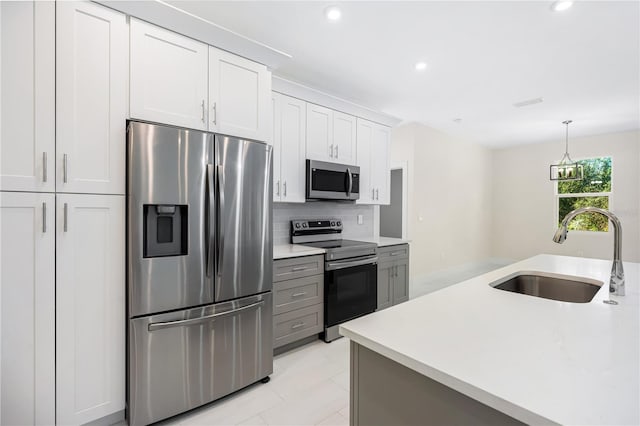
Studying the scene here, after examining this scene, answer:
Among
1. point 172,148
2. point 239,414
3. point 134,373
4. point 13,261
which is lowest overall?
point 239,414

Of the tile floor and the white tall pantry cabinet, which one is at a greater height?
the white tall pantry cabinet

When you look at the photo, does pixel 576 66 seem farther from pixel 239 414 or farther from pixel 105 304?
pixel 105 304

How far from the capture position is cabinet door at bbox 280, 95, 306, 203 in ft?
9.84

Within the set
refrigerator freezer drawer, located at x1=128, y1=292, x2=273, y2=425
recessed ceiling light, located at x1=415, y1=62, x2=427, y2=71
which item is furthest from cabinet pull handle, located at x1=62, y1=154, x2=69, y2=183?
recessed ceiling light, located at x1=415, y1=62, x2=427, y2=71

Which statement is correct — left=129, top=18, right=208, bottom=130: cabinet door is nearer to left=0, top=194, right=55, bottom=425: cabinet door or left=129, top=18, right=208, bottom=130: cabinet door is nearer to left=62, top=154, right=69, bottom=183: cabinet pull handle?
left=62, top=154, right=69, bottom=183: cabinet pull handle

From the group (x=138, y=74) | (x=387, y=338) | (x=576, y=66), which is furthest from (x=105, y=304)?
(x=576, y=66)

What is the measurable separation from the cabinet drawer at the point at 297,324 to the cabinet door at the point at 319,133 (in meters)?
1.62

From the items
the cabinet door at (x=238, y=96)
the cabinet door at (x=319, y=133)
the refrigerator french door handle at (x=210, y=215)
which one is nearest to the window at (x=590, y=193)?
the cabinet door at (x=319, y=133)

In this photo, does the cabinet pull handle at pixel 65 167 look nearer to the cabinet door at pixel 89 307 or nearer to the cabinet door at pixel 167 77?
the cabinet door at pixel 89 307

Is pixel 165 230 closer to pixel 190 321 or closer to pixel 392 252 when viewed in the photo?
pixel 190 321

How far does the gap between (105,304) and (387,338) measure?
165 centimetres

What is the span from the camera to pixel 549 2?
2.11 meters

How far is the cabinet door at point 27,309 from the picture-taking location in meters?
1.45

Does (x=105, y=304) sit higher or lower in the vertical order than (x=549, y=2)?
lower
